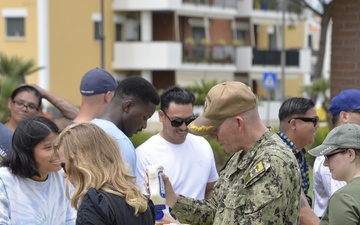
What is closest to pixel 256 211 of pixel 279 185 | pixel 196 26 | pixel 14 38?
pixel 279 185

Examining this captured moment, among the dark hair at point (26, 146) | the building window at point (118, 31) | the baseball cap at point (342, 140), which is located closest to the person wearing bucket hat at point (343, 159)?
→ the baseball cap at point (342, 140)

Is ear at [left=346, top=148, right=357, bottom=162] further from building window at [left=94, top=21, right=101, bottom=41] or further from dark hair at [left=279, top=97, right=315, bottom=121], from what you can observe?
building window at [left=94, top=21, right=101, bottom=41]

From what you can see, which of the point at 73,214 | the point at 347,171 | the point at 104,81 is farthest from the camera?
the point at 104,81

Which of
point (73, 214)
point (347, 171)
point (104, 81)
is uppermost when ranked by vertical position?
point (104, 81)

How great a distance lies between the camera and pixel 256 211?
403cm

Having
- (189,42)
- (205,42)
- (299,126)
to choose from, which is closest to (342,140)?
(299,126)

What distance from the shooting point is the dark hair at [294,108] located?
6.23m

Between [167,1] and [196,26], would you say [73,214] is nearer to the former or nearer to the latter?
[167,1]

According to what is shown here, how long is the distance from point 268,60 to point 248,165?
1752 inches

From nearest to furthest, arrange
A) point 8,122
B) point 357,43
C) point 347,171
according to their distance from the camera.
Answer: point 347,171 < point 8,122 < point 357,43

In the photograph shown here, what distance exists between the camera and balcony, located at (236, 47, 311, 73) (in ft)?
153

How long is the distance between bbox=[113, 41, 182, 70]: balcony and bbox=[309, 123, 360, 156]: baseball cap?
3656cm

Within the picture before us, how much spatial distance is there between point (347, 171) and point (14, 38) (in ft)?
112

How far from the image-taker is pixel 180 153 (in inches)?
260
